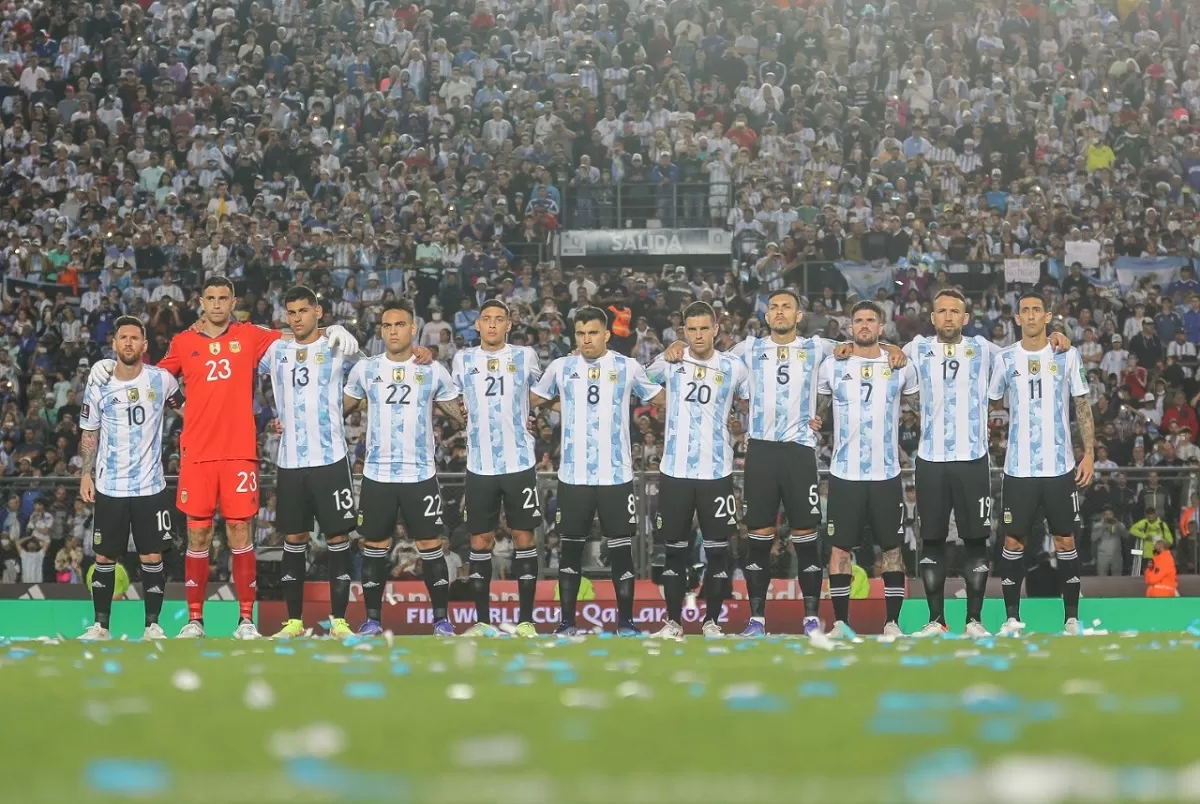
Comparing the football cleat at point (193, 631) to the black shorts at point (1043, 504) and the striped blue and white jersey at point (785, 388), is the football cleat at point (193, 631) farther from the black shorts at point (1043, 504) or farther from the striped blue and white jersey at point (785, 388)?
the black shorts at point (1043, 504)

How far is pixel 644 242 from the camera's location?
83.6 ft

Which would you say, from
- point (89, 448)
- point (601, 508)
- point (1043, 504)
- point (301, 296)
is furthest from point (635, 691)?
point (89, 448)

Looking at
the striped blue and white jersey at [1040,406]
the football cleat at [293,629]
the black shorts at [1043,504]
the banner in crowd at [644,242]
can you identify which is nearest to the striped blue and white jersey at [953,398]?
the striped blue and white jersey at [1040,406]

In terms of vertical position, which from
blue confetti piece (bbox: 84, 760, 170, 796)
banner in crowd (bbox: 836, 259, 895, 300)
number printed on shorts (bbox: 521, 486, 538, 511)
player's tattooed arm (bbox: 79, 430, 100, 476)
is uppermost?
banner in crowd (bbox: 836, 259, 895, 300)

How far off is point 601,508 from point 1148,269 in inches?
589

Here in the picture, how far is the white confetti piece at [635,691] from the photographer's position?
5.80m

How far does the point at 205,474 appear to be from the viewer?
11891 millimetres

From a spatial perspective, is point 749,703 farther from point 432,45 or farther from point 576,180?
point 432,45

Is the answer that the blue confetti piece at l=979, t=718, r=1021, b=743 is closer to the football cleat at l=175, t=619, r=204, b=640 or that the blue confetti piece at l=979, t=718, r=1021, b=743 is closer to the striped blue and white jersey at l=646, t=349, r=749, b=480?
the striped blue and white jersey at l=646, t=349, r=749, b=480

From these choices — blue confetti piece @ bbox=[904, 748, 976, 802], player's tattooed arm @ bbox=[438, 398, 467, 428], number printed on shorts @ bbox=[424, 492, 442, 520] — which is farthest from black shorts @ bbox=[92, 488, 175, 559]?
blue confetti piece @ bbox=[904, 748, 976, 802]

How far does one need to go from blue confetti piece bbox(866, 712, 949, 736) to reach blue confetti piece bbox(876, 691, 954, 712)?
16 cm

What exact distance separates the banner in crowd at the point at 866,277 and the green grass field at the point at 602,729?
15502 millimetres

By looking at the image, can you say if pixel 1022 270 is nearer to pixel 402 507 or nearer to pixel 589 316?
pixel 589 316

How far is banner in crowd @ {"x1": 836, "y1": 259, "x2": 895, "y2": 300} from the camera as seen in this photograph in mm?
23266
